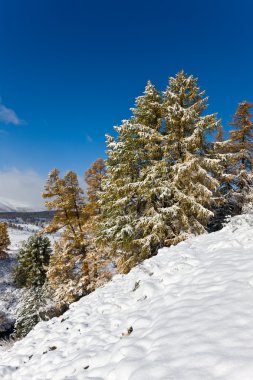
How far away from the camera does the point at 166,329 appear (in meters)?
4.68

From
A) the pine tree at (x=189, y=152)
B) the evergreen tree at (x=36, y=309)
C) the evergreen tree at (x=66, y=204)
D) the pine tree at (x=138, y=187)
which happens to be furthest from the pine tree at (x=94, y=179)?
the evergreen tree at (x=36, y=309)

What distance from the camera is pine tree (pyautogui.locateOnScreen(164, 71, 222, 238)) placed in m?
13.6

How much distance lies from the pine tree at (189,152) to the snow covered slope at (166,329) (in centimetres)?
442

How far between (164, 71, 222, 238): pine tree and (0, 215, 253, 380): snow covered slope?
174 inches

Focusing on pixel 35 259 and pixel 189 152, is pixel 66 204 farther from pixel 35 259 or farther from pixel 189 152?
pixel 35 259

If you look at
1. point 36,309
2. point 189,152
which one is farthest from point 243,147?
point 36,309

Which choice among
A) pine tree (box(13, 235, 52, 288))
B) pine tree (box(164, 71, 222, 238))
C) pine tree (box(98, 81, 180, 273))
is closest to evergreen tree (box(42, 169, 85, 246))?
pine tree (box(98, 81, 180, 273))

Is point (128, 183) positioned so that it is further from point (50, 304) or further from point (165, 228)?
point (50, 304)

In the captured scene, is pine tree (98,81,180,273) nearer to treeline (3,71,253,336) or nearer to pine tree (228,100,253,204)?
treeline (3,71,253,336)

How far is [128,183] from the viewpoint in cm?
1533

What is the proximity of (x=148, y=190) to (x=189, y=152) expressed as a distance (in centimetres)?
293

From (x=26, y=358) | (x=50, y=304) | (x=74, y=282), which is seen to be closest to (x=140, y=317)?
(x=26, y=358)

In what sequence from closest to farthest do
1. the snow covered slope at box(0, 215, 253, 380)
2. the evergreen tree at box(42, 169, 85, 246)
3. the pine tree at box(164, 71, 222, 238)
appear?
the snow covered slope at box(0, 215, 253, 380) → the pine tree at box(164, 71, 222, 238) → the evergreen tree at box(42, 169, 85, 246)

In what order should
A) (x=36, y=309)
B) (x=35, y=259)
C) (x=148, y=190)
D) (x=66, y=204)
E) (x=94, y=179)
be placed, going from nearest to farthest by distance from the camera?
(x=148, y=190) → (x=66, y=204) → (x=94, y=179) → (x=36, y=309) → (x=35, y=259)
